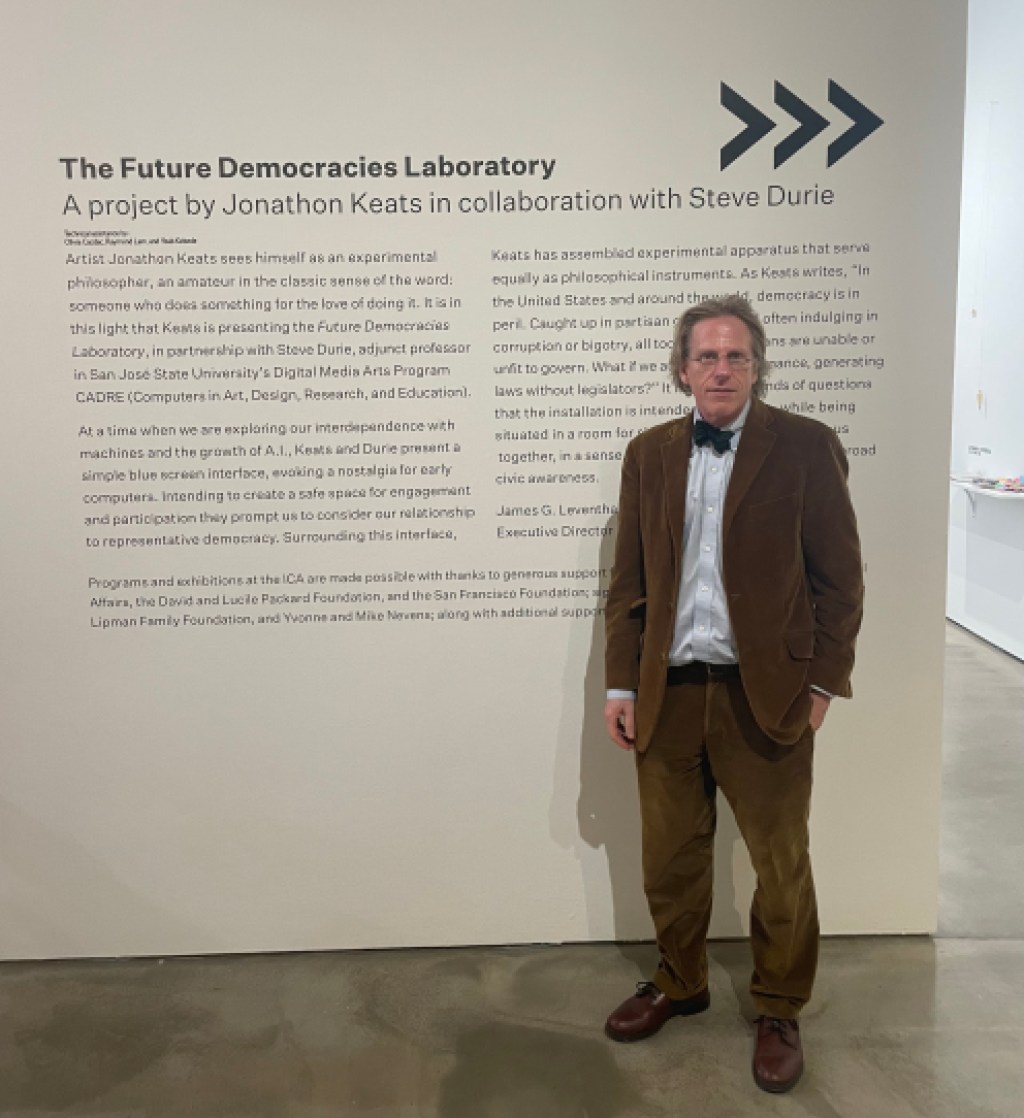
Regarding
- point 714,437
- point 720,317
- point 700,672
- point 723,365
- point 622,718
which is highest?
point 720,317

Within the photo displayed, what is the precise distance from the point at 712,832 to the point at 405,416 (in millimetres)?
1336

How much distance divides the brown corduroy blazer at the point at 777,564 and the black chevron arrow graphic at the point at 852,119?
808 millimetres

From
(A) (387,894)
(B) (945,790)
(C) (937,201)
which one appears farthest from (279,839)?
(B) (945,790)

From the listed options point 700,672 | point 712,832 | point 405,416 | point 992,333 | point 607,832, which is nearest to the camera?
point 700,672

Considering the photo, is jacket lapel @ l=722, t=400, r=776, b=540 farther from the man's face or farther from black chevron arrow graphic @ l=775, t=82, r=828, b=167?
black chevron arrow graphic @ l=775, t=82, r=828, b=167

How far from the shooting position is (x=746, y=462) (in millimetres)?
2102

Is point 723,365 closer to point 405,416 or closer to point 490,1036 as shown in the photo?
point 405,416

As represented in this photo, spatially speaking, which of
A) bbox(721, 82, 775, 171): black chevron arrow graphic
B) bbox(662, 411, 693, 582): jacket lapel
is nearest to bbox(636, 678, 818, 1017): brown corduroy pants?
bbox(662, 411, 693, 582): jacket lapel

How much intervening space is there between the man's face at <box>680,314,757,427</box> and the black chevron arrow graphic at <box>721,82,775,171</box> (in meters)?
0.60

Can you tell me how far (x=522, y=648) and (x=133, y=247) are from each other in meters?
1.48

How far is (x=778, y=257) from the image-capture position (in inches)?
98.3

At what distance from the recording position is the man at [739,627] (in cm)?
210

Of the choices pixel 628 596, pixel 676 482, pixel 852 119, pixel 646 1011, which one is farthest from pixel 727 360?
pixel 646 1011

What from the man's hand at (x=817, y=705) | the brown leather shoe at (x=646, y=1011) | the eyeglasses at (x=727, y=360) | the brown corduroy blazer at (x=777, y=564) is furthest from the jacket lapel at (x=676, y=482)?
the brown leather shoe at (x=646, y=1011)
